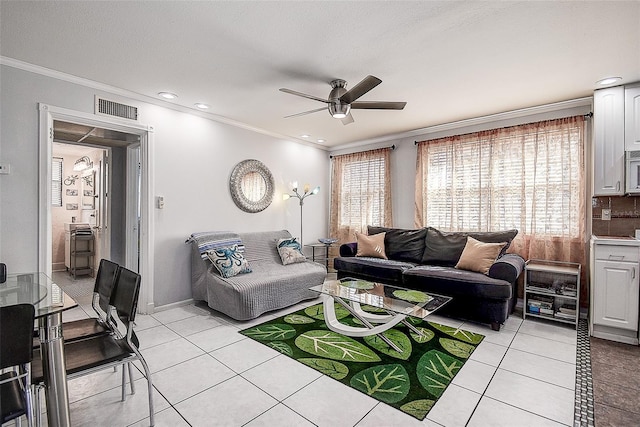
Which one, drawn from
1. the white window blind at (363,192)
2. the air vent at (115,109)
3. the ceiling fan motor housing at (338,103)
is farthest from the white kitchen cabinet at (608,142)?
the air vent at (115,109)

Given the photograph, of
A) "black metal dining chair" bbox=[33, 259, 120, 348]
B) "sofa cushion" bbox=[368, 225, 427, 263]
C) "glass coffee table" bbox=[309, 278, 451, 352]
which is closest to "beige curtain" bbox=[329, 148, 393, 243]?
"sofa cushion" bbox=[368, 225, 427, 263]

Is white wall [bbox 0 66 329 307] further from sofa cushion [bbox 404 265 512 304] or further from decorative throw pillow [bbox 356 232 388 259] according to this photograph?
sofa cushion [bbox 404 265 512 304]

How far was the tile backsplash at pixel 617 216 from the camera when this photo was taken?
10.4 feet

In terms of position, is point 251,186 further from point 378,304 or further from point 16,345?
point 16,345

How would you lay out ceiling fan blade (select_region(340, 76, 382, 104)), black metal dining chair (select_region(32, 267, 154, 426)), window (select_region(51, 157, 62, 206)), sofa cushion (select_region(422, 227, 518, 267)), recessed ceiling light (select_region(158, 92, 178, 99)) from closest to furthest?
black metal dining chair (select_region(32, 267, 154, 426)) → ceiling fan blade (select_region(340, 76, 382, 104)) → recessed ceiling light (select_region(158, 92, 178, 99)) → sofa cushion (select_region(422, 227, 518, 267)) → window (select_region(51, 157, 62, 206))

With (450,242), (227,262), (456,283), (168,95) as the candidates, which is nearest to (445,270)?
(456,283)

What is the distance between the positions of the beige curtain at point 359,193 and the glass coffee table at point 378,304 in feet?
7.18

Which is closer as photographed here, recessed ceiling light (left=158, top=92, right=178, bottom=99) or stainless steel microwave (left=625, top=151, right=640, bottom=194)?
stainless steel microwave (left=625, top=151, right=640, bottom=194)

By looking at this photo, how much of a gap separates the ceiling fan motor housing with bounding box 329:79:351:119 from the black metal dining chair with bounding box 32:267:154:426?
2.11 metres

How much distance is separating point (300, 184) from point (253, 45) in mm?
3208

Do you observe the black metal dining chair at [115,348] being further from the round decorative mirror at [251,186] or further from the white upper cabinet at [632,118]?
the white upper cabinet at [632,118]

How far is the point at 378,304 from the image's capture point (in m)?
2.64

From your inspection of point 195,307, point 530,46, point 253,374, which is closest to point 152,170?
point 195,307

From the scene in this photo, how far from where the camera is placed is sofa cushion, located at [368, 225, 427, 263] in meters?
4.37
